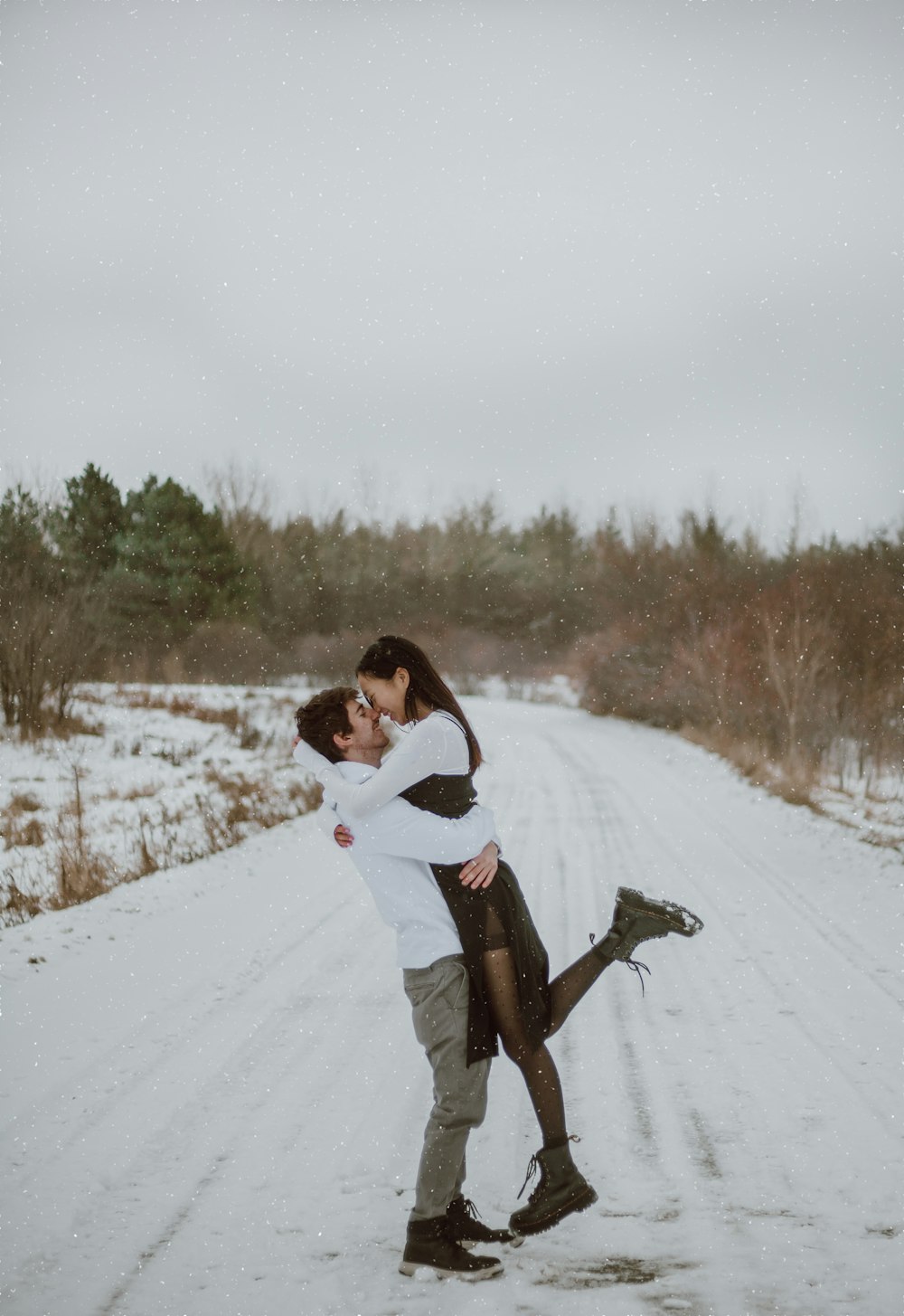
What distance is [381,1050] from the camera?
513 centimetres

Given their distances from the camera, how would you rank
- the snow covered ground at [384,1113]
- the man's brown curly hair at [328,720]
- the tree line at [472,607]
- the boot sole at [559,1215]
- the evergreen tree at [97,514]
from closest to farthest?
the snow covered ground at [384,1113]
the boot sole at [559,1215]
the man's brown curly hair at [328,720]
the tree line at [472,607]
the evergreen tree at [97,514]

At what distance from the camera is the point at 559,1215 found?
3273mm

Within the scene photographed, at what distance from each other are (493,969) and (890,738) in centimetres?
1519

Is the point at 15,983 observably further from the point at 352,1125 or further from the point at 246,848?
the point at 246,848

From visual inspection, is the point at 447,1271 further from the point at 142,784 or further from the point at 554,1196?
the point at 142,784

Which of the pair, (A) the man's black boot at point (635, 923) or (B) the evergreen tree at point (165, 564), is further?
(B) the evergreen tree at point (165, 564)

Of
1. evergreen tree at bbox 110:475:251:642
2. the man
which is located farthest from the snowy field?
A: evergreen tree at bbox 110:475:251:642

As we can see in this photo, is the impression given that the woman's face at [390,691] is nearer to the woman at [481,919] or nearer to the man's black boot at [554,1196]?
the woman at [481,919]

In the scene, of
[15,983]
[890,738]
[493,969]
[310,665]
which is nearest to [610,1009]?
[493,969]

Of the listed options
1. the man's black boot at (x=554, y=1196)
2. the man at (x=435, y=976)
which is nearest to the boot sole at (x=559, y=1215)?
the man's black boot at (x=554, y=1196)

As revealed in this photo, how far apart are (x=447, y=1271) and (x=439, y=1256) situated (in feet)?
0.15

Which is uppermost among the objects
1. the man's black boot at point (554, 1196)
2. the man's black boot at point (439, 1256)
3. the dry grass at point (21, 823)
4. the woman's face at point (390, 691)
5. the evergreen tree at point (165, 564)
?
the evergreen tree at point (165, 564)

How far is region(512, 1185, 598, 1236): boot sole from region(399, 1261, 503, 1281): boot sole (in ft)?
0.48

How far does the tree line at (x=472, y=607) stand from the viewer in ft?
59.9
